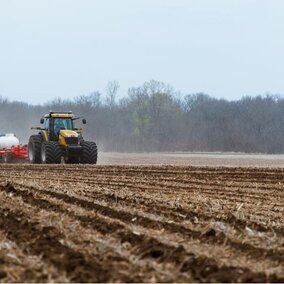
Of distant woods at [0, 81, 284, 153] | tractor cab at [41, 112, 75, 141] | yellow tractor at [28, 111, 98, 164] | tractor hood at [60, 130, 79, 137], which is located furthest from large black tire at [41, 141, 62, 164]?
distant woods at [0, 81, 284, 153]

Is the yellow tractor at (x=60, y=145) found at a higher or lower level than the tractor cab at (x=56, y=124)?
lower

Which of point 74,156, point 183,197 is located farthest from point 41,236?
point 74,156

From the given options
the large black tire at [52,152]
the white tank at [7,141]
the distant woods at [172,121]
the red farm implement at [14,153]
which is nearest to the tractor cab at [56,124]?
the large black tire at [52,152]

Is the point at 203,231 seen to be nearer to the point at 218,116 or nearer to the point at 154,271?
the point at 154,271

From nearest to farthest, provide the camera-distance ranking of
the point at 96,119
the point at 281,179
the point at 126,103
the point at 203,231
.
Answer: the point at 203,231, the point at 281,179, the point at 96,119, the point at 126,103

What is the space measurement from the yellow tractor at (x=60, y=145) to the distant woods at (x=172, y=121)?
57.3 m

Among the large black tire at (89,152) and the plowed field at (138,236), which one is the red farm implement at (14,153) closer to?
the large black tire at (89,152)

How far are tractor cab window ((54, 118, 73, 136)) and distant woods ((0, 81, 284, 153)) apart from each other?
5725cm

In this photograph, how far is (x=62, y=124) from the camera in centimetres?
3194

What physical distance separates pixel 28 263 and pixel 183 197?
7606mm

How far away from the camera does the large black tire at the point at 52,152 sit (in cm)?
3012

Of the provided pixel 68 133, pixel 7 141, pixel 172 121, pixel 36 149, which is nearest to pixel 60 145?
pixel 68 133

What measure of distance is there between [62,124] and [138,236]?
24.3 m

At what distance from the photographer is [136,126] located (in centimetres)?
10481
